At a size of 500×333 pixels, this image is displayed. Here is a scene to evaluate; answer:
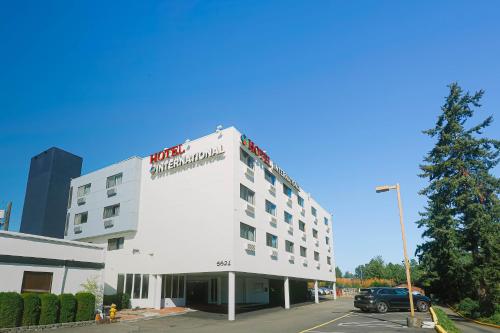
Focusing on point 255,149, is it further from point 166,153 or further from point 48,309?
point 48,309

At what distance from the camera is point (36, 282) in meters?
19.3

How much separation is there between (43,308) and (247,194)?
15.6 metres

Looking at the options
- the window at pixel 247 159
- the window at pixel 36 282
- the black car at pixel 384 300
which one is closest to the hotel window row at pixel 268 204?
the window at pixel 247 159

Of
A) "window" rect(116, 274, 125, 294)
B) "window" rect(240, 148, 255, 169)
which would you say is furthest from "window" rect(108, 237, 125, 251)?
"window" rect(240, 148, 255, 169)

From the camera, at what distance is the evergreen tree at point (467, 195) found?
22641 mm

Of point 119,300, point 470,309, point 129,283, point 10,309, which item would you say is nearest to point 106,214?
point 129,283

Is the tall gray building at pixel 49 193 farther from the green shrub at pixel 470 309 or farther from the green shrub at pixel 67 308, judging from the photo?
the green shrub at pixel 470 309

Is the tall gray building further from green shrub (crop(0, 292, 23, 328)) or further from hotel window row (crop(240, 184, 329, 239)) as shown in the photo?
green shrub (crop(0, 292, 23, 328))

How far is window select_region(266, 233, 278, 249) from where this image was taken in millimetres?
30570

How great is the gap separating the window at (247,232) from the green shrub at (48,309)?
12.5 meters

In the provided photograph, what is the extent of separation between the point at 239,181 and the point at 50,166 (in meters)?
36.4

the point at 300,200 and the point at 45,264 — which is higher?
the point at 300,200

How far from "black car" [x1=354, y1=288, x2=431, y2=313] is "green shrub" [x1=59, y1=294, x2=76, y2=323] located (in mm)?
19939

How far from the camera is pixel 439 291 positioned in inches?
1928
